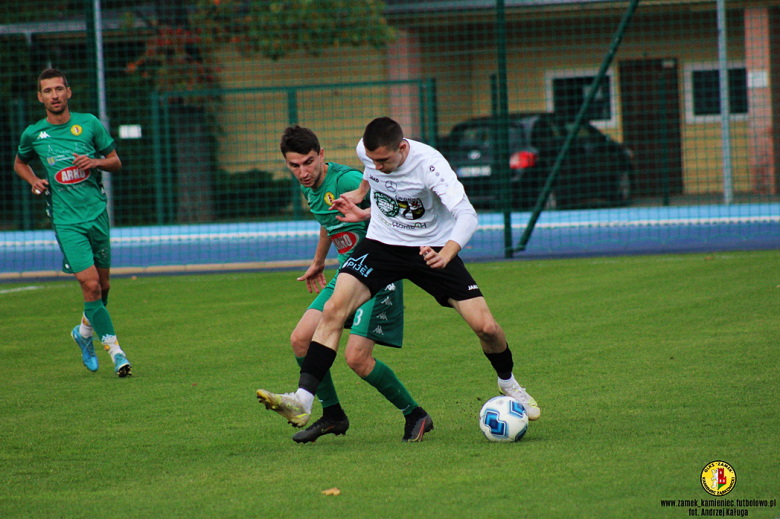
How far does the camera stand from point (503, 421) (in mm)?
4168

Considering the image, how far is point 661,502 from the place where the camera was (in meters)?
3.20

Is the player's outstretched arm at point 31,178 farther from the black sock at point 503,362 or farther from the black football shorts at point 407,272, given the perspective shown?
the black sock at point 503,362

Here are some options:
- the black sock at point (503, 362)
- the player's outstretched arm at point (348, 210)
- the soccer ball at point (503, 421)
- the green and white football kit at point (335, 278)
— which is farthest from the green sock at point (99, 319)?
the soccer ball at point (503, 421)

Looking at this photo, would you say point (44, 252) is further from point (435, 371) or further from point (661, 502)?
point (661, 502)

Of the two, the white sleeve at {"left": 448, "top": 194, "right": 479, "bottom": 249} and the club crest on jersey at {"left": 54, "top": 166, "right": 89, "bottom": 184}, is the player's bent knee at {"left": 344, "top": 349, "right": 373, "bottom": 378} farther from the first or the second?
the club crest on jersey at {"left": 54, "top": 166, "right": 89, "bottom": 184}

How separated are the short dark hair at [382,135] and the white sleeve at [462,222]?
42 cm

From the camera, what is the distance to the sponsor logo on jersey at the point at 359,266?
4.42 metres

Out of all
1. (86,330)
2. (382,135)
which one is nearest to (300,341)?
(382,135)

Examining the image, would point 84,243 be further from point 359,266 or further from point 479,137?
point 479,137

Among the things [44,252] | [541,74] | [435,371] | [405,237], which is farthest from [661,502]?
[541,74]

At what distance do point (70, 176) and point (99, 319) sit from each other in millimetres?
1088

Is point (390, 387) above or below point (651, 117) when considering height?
below

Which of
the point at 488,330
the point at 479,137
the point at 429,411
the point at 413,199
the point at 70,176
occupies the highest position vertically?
the point at 479,137

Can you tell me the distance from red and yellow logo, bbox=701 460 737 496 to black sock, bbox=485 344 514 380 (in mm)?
1170
